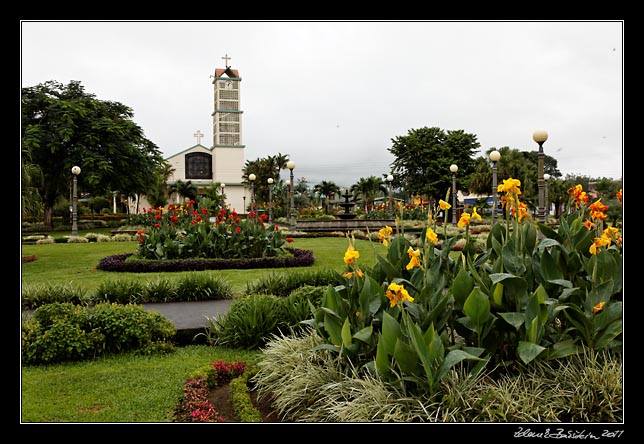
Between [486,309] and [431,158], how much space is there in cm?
4065

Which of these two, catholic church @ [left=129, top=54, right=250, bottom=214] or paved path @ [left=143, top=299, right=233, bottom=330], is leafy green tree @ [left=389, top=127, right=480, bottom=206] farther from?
paved path @ [left=143, top=299, right=233, bottom=330]


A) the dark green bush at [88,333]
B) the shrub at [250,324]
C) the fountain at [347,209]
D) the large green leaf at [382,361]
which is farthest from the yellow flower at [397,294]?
the fountain at [347,209]

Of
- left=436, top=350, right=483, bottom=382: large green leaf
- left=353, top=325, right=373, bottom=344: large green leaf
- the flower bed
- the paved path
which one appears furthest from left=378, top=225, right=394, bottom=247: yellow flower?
the flower bed

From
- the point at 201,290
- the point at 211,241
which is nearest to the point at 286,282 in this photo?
the point at 201,290

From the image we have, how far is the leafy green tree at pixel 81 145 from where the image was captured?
93.1 feet

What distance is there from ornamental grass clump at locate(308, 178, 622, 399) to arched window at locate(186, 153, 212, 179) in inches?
2590

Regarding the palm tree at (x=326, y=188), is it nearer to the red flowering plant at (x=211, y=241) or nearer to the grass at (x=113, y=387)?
the red flowering plant at (x=211, y=241)

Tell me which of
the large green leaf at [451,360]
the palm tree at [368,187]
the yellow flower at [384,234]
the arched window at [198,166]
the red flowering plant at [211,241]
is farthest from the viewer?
the arched window at [198,166]

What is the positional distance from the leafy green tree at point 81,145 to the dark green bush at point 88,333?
25.1 m

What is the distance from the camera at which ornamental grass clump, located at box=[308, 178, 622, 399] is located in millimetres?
3041

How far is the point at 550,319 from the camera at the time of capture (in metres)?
3.29

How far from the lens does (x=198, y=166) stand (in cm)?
6769

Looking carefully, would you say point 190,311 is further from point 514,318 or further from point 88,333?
point 514,318

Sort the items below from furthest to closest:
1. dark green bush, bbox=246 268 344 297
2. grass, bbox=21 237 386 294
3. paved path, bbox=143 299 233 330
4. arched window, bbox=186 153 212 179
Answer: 1. arched window, bbox=186 153 212 179
2. grass, bbox=21 237 386 294
3. dark green bush, bbox=246 268 344 297
4. paved path, bbox=143 299 233 330
